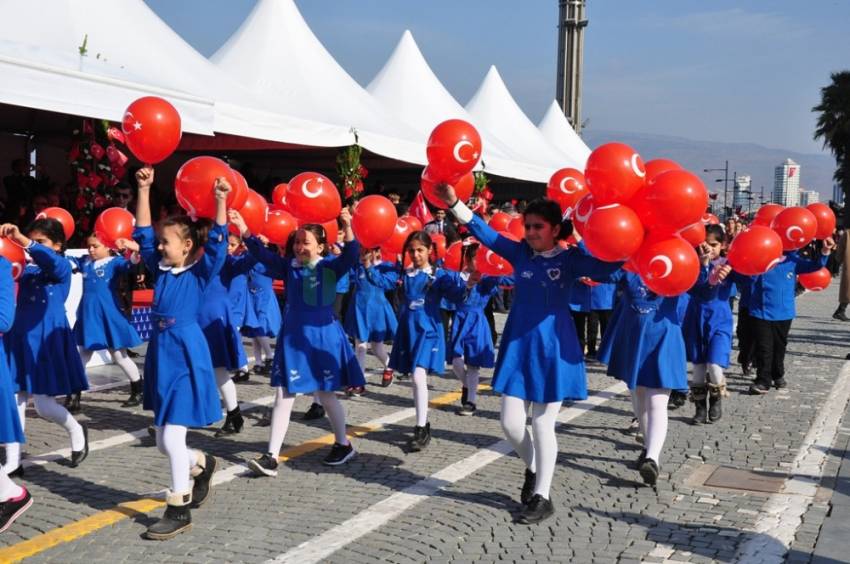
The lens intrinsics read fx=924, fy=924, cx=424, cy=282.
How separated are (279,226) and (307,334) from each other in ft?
4.85

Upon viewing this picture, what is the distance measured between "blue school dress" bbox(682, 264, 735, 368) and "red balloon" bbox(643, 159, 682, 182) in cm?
237

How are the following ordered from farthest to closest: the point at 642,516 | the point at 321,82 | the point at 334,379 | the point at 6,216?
the point at 321,82 < the point at 6,216 < the point at 334,379 < the point at 642,516

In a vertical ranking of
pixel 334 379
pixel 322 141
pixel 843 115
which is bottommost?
pixel 334 379

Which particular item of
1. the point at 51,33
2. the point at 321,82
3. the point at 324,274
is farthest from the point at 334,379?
the point at 321,82

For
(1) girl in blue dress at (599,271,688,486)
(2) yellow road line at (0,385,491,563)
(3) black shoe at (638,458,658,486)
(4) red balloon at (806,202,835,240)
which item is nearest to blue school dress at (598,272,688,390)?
(1) girl in blue dress at (599,271,688,486)

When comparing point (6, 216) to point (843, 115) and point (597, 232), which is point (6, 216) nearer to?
point (597, 232)

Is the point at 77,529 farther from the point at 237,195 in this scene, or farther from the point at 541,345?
the point at 541,345

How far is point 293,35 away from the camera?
15.9 m

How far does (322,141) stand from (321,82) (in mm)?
2443

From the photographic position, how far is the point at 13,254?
5691 millimetres

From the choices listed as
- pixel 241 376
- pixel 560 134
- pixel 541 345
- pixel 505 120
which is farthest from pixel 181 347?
pixel 560 134

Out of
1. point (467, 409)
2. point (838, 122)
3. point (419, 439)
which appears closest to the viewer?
point (419, 439)

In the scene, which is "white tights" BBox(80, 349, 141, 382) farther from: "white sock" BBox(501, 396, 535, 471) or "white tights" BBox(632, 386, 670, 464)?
"white tights" BBox(632, 386, 670, 464)

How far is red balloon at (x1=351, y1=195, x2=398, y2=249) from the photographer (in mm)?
6359
